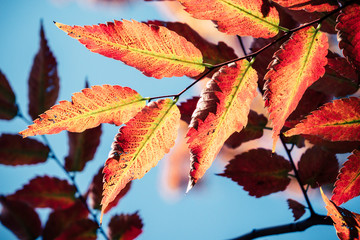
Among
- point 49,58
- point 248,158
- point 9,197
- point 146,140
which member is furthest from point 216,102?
point 9,197

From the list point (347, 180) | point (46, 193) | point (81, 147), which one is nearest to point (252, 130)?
point (347, 180)

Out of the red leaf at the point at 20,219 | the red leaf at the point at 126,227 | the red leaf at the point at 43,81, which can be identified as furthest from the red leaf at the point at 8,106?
the red leaf at the point at 126,227

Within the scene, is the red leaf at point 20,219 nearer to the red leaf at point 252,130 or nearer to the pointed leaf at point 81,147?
the pointed leaf at point 81,147

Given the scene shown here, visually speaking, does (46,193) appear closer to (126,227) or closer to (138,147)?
(126,227)

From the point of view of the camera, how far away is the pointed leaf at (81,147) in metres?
0.69

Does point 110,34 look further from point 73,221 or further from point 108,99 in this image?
point 73,221

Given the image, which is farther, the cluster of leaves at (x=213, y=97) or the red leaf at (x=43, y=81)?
the red leaf at (x=43, y=81)

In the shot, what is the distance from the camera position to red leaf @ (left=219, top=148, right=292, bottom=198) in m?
0.47

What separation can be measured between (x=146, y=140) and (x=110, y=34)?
0.36 feet

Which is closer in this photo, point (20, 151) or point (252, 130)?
point (252, 130)

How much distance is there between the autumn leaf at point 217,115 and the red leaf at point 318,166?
285 mm

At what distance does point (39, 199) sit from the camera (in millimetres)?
728

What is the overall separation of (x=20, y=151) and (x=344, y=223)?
2.20ft

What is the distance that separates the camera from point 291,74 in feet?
0.87
